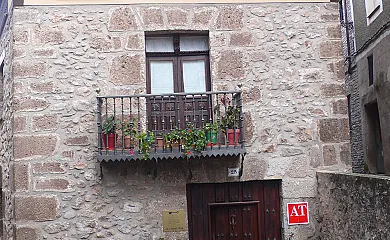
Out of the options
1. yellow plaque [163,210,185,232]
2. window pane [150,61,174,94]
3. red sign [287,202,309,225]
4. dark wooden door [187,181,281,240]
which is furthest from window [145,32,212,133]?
red sign [287,202,309,225]

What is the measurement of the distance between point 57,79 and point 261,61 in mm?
2167

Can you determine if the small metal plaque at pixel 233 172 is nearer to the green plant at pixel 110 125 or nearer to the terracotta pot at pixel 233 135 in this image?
the terracotta pot at pixel 233 135

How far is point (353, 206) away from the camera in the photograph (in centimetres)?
411

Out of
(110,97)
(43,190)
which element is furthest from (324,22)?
(43,190)

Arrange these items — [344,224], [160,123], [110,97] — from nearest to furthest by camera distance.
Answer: [344,224], [110,97], [160,123]

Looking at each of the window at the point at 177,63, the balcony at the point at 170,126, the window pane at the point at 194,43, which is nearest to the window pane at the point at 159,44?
the window at the point at 177,63

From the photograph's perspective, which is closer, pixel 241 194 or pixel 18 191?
pixel 18 191

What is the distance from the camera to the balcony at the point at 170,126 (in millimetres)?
4711

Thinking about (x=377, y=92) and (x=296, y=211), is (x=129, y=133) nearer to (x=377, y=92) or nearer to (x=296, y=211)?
(x=296, y=211)

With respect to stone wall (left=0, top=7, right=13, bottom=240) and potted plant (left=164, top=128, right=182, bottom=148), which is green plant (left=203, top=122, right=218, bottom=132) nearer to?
potted plant (left=164, top=128, right=182, bottom=148)

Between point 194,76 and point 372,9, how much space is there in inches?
218

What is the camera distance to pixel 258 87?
5.25 meters

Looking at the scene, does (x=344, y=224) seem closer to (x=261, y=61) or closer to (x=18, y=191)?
(x=261, y=61)

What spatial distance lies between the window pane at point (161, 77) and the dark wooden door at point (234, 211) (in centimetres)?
107
